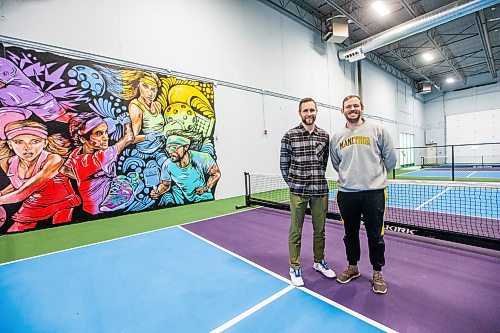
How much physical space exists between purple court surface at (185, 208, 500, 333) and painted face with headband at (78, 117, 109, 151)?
386 centimetres

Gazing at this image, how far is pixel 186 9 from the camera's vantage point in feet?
25.8

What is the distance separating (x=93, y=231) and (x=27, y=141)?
2.42 meters

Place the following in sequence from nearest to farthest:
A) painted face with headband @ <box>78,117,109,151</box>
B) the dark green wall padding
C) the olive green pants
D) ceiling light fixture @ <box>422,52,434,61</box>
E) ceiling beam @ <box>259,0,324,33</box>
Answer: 1. the olive green pants
2. the dark green wall padding
3. painted face with headband @ <box>78,117,109,151</box>
4. ceiling beam @ <box>259,0,324,33</box>
5. ceiling light fixture @ <box>422,52,434,61</box>

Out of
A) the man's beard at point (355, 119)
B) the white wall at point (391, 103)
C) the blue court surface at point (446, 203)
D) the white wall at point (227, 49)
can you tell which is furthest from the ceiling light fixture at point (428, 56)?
the man's beard at point (355, 119)

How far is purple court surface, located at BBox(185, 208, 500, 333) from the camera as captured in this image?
6.80ft

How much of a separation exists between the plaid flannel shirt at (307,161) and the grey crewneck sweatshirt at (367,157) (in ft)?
0.91

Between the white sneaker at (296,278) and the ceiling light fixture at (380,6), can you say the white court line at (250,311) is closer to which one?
the white sneaker at (296,278)

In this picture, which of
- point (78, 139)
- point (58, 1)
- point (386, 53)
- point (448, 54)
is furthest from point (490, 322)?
point (448, 54)

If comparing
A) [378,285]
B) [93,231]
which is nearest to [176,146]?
[93,231]

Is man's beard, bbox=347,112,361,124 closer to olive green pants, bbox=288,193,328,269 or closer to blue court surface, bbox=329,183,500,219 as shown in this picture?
olive green pants, bbox=288,193,328,269

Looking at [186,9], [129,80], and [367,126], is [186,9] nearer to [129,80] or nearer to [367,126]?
[129,80]

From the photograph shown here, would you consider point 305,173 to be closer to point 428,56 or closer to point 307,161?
point 307,161

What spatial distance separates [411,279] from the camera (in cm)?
272

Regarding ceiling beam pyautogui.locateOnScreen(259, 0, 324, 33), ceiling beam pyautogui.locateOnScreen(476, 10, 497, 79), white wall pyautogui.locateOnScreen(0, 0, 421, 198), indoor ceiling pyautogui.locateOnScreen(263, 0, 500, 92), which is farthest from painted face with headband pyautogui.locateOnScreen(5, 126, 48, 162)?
ceiling beam pyautogui.locateOnScreen(476, 10, 497, 79)
